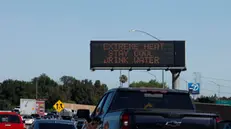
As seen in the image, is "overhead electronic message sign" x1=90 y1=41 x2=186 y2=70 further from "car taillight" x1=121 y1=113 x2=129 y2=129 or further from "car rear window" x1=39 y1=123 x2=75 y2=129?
"car taillight" x1=121 y1=113 x2=129 y2=129

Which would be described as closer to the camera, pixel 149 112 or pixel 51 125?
pixel 149 112

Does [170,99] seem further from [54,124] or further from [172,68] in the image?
[172,68]

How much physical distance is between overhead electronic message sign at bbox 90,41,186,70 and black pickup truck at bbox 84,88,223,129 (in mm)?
33020

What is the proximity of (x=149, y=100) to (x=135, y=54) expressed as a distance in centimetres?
3491

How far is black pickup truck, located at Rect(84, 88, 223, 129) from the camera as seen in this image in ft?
31.6

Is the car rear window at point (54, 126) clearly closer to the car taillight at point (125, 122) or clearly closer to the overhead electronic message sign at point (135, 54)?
the car taillight at point (125, 122)

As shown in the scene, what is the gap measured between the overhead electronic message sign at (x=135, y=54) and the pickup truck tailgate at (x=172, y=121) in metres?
36.2

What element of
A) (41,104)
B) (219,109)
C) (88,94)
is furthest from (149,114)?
(88,94)

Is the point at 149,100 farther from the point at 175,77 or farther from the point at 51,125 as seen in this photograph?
the point at 175,77

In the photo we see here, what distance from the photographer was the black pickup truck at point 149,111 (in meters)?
9.62

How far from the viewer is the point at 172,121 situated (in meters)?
9.70

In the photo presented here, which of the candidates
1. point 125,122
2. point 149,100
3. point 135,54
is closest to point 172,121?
point 125,122

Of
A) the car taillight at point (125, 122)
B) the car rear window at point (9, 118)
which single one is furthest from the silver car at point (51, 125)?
the car rear window at point (9, 118)

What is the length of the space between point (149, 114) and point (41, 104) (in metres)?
72.7
